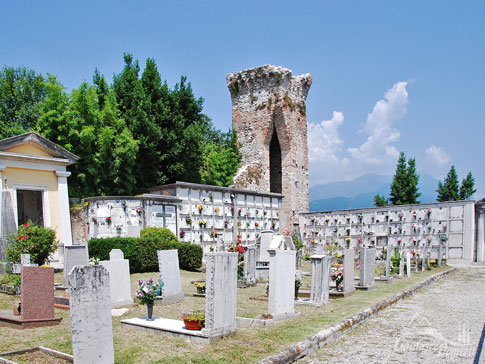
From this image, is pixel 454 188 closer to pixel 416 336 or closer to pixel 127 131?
pixel 127 131

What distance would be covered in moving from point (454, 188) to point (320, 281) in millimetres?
37293

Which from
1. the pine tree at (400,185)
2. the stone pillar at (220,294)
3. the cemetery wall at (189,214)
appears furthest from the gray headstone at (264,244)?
the pine tree at (400,185)

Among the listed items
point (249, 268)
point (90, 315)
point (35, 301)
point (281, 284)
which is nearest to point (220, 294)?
point (281, 284)

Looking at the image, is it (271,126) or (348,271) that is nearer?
(348,271)

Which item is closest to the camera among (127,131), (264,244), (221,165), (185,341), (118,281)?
(185,341)

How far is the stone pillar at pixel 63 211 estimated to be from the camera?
16.3 metres

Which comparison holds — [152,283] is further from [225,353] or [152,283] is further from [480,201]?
[480,201]

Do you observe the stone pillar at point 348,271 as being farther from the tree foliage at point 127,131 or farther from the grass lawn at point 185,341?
the tree foliage at point 127,131

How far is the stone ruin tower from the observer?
28656mm

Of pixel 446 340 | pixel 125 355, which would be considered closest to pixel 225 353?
pixel 125 355

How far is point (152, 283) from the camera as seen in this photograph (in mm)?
7469

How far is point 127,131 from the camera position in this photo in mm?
21188

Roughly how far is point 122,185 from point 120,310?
14.0 metres

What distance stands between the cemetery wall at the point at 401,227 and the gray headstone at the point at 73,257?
15155 millimetres
